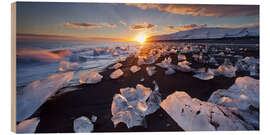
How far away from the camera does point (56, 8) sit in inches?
33.7

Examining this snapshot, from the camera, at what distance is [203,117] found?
0.77 metres

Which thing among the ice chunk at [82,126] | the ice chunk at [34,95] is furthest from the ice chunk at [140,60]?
the ice chunk at [34,95]

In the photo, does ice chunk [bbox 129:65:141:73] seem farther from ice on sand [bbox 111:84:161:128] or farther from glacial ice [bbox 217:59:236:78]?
glacial ice [bbox 217:59:236:78]

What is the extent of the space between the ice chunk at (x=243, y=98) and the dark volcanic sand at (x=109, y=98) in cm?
5

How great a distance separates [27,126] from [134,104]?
3.03 feet

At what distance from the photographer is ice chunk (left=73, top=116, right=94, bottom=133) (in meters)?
0.77

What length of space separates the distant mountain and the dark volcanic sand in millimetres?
278

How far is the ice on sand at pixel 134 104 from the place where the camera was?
29.6 inches

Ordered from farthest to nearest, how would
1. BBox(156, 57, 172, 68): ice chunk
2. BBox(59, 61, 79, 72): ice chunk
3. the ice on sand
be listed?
BBox(156, 57, 172, 68): ice chunk < BBox(59, 61, 79, 72): ice chunk < the ice on sand

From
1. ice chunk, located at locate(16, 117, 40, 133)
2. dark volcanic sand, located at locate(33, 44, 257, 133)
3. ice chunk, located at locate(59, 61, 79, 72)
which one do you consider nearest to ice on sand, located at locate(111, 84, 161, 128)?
dark volcanic sand, located at locate(33, 44, 257, 133)

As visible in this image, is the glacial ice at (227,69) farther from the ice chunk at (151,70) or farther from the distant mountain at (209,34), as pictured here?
the ice chunk at (151,70)

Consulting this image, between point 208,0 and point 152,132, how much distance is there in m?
1.36

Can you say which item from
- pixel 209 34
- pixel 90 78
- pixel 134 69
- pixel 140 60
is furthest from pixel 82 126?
pixel 209 34

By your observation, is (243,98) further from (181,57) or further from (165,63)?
(165,63)
